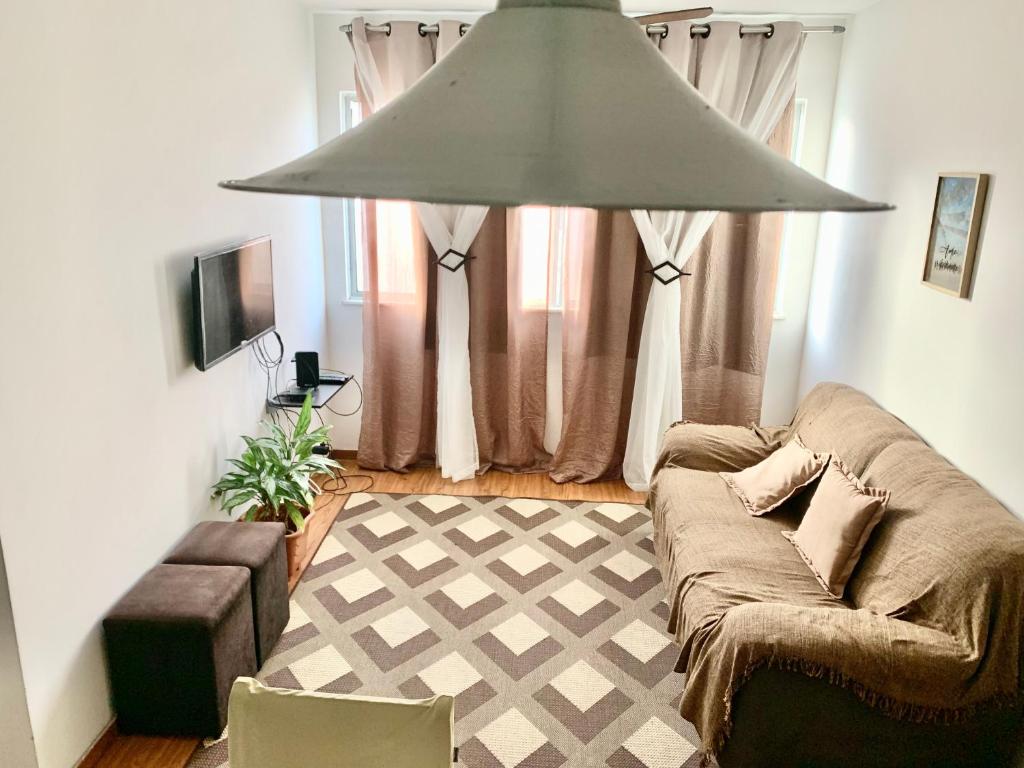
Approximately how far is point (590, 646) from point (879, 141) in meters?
2.65

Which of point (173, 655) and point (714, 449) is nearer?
point (173, 655)

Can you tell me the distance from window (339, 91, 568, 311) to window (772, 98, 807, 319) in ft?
4.19

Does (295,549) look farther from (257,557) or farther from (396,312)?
(396,312)

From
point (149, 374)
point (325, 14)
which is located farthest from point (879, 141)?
point (149, 374)

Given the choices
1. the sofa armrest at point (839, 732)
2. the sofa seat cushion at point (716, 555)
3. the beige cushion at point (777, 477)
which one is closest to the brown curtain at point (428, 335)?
the sofa seat cushion at point (716, 555)

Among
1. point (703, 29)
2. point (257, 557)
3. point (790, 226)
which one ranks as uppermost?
point (703, 29)

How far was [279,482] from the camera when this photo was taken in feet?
10.3

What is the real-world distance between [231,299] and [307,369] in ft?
2.85

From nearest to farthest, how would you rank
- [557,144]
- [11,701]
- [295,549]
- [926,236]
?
[557,144] → [11,701] → [926,236] → [295,549]

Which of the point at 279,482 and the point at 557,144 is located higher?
the point at 557,144

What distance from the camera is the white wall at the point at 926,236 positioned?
97.2 inches

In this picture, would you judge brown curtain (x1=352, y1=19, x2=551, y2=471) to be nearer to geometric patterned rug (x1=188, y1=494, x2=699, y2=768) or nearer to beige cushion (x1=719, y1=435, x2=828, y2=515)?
geometric patterned rug (x1=188, y1=494, x2=699, y2=768)

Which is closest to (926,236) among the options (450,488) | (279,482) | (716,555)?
(716,555)

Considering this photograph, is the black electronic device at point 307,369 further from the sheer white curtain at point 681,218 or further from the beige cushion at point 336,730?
the beige cushion at point 336,730
